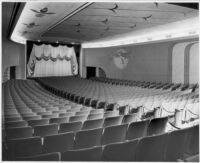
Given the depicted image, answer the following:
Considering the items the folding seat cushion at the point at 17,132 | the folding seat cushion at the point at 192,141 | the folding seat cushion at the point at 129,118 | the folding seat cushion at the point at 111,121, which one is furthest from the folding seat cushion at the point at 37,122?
the folding seat cushion at the point at 192,141

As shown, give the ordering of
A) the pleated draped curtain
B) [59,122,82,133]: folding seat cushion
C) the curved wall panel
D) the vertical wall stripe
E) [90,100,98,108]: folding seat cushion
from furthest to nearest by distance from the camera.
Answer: the pleated draped curtain < the vertical wall stripe < the curved wall panel < [90,100,98,108]: folding seat cushion < [59,122,82,133]: folding seat cushion

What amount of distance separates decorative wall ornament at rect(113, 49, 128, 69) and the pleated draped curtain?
3.93m

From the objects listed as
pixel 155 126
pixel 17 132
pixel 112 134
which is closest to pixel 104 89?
pixel 155 126

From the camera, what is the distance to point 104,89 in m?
10.9

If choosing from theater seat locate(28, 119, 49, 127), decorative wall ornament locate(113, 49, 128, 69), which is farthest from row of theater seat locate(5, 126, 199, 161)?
decorative wall ornament locate(113, 49, 128, 69)

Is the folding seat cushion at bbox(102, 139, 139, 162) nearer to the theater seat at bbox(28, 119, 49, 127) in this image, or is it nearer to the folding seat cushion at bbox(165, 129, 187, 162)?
the folding seat cushion at bbox(165, 129, 187, 162)

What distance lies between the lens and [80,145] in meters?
2.96

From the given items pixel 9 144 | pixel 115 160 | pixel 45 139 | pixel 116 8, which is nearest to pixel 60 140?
pixel 45 139

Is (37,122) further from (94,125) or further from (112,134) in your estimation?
(112,134)

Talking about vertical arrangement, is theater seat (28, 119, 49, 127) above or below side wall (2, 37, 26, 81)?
below

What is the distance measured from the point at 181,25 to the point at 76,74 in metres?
12.4

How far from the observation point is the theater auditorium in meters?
2.61

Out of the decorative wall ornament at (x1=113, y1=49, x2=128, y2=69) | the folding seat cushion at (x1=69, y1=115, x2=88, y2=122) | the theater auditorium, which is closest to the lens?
the theater auditorium

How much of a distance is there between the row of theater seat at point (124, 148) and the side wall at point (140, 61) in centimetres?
1240
